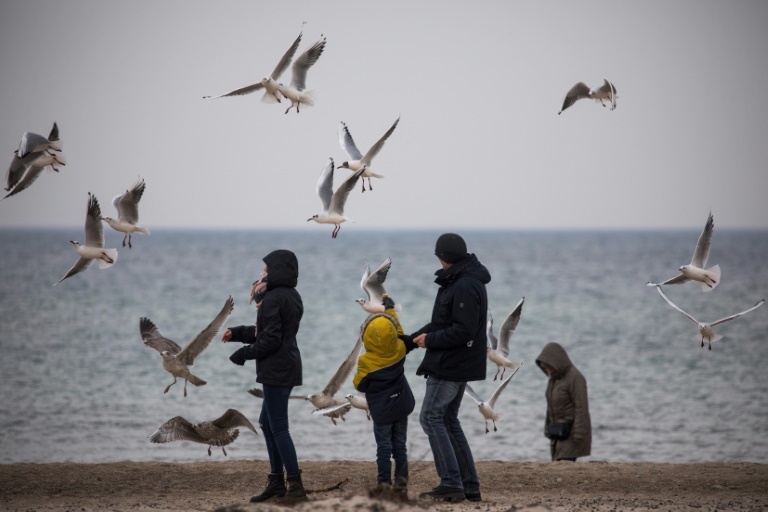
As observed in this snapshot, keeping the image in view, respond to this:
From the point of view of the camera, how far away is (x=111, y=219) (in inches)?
327

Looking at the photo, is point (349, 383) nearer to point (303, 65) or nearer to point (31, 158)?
point (303, 65)

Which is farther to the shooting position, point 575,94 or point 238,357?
point 575,94

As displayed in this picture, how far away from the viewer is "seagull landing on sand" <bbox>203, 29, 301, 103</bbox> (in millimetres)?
8664

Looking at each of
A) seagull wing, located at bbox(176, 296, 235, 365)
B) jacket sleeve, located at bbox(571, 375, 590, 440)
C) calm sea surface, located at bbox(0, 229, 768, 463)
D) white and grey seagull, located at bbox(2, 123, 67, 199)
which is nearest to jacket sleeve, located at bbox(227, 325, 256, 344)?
seagull wing, located at bbox(176, 296, 235, 365)

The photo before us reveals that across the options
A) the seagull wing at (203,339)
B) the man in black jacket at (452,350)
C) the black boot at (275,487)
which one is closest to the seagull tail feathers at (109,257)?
the seagull wing at (203,339)

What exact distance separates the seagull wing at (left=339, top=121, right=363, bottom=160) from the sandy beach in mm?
3113

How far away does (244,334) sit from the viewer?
21.9 feet

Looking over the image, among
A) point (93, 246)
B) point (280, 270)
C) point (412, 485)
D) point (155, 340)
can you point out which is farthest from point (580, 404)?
point (93, 246)

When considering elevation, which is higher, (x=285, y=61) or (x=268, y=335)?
(x=285, y=61)

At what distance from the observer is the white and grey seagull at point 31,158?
7.92m

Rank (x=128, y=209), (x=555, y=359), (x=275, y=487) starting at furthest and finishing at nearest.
Answer: (x=555, y=359), (x=128, y=209), (x=275, y=487)

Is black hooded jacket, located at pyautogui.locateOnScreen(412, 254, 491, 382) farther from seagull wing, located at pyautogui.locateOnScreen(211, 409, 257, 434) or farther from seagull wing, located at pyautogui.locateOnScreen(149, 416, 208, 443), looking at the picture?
seagull wing, located at pyautogui.locateOnScreen(149, 416, 208, 443)

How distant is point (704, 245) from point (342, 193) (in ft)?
11.0

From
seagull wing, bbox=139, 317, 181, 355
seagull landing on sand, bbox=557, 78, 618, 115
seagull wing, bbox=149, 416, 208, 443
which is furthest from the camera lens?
seagull landing on sand, bbox=557, 78, 618, 115
